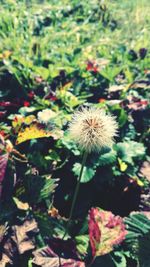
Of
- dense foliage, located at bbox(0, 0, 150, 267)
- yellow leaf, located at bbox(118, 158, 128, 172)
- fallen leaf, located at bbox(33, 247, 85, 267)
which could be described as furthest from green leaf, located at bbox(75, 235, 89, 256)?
yellow leaf, located at bbox(118, 158, 128, 172)

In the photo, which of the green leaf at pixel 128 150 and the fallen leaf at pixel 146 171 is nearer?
the fallen leaf at pixel 146 171

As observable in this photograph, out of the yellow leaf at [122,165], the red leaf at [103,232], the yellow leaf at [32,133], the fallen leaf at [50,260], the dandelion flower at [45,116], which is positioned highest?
the dandelion flower at [45,116]

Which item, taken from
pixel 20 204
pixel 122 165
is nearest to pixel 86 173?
pixel 122 165

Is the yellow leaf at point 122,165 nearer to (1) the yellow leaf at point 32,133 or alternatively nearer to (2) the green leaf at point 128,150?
(2) the green leaf at point 128,150

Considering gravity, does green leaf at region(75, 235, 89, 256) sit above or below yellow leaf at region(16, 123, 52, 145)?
below

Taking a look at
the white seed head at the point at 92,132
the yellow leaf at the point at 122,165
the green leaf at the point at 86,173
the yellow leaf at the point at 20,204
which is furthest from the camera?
the yellow leaf at the point at 122,165

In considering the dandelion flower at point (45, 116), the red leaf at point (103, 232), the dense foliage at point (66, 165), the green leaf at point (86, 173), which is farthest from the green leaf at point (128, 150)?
the red leaf at point (103, 232)

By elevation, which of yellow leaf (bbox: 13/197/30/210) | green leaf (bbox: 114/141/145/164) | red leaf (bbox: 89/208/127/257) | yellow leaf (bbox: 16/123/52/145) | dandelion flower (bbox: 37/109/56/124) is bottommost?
red leaf (bbox: 89/208/127/257)

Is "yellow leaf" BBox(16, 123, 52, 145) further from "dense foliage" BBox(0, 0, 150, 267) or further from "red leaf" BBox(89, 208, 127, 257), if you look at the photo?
"red leaf" BBox(89, 208, 127, 257)
